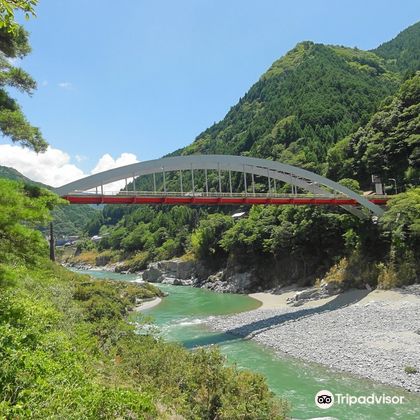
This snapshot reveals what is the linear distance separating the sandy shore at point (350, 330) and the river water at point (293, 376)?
592mm

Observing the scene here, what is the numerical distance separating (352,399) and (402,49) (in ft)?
407

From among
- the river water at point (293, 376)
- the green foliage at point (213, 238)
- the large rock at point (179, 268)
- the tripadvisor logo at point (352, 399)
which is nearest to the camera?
the river water at point (293, 376)

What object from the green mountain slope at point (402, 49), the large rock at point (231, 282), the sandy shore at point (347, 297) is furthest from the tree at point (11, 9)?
the green mountain slope at point (402, 49)

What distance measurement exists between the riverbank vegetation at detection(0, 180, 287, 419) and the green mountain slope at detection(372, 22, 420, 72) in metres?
102

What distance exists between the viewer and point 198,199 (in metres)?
21.7

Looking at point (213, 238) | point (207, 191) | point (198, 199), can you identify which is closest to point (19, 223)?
point (198, 199)

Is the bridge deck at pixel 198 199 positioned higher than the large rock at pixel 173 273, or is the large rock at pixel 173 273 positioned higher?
the bridge deck at pixel 198 199

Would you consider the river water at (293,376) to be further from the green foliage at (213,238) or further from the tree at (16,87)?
the green foliage at (213,238)

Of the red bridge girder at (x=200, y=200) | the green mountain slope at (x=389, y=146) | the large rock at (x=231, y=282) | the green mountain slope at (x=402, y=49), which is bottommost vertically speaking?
the large rock at (x=231, y=282)

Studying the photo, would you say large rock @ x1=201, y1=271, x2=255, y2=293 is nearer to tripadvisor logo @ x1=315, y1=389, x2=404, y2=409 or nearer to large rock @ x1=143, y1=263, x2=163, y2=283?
large rock @ x1=143, y1=263, x2=163, y2=283

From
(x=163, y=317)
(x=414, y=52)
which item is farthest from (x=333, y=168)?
(x=414, y=52)

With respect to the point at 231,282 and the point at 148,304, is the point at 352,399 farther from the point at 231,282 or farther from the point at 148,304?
the point at 231,282

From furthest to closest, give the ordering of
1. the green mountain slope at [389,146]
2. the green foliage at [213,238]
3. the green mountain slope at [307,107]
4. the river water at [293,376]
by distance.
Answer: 1. the green mountain slope at [307,107]
2. the green foliage at [213,238]
3. the green mountain slope at [389,146]
4. the river water at [293,376]

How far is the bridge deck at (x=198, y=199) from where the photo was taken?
18.6m
